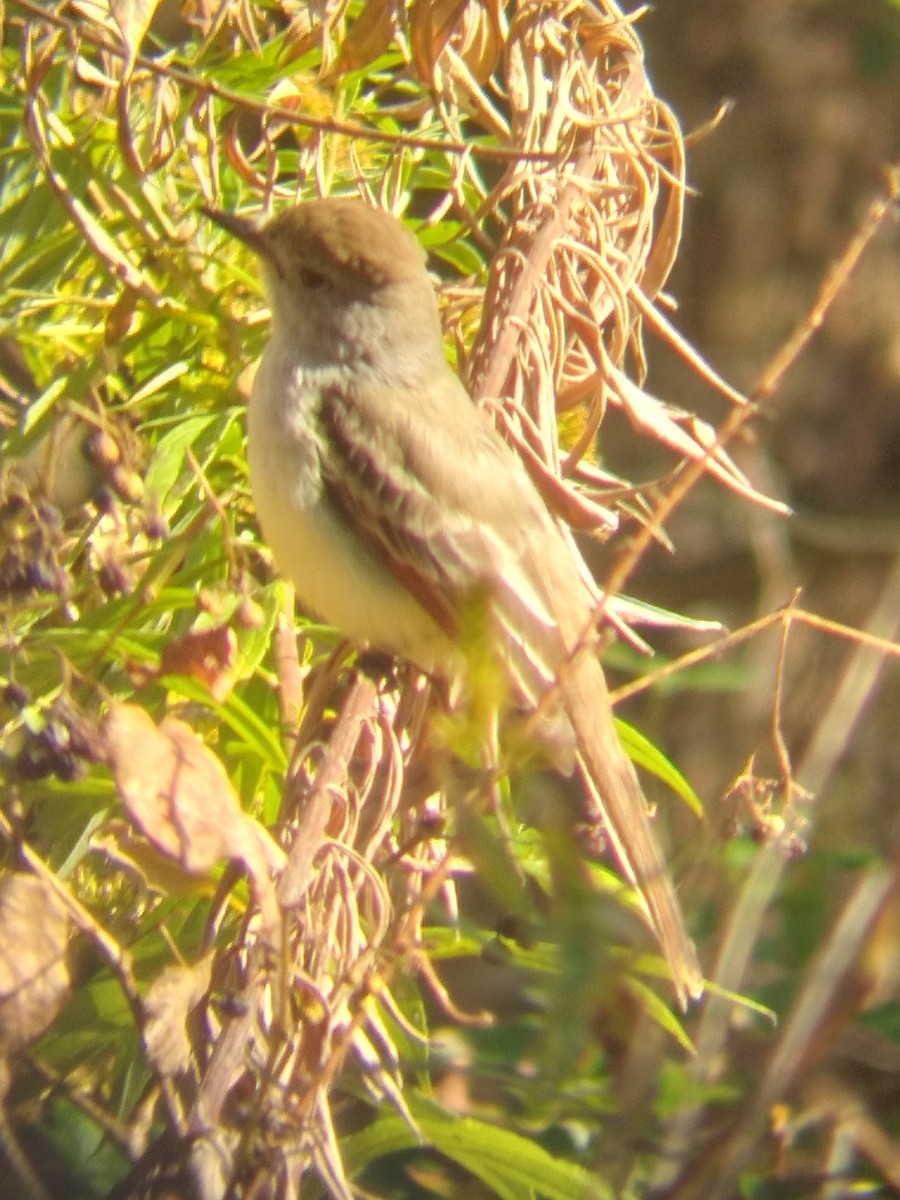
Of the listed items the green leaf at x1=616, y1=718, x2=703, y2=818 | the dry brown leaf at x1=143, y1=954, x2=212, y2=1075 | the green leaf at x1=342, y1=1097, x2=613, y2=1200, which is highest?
the dry brown leaf at x1=143, y1=954, x2=212, y2=1075

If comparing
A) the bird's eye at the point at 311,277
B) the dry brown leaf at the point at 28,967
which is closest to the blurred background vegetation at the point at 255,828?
the dry brown leaf at the point at 28,967

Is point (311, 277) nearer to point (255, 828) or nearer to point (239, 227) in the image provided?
point (239, 227)

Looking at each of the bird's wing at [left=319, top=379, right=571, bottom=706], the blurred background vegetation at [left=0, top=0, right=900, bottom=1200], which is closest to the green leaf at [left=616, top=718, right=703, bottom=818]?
the blurred background vegetation at [left=0, top=0, right=900, bottom=1200]

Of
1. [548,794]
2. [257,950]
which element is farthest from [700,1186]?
[257,950]

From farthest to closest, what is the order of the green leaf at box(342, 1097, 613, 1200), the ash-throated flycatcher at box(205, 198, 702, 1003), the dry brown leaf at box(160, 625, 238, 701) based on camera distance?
the ash-throated flycatcher at box(205, 198, 702, 1003)
the green leaf at box(342, 1097, 613, 1200)
the dry brown leaf at box(160, 625, 238, 701)

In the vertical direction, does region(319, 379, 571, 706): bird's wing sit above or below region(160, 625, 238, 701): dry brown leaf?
below

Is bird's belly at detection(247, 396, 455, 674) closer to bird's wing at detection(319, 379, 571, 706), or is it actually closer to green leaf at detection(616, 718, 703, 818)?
bird's wing at detection(319, 379, 571, 706)
